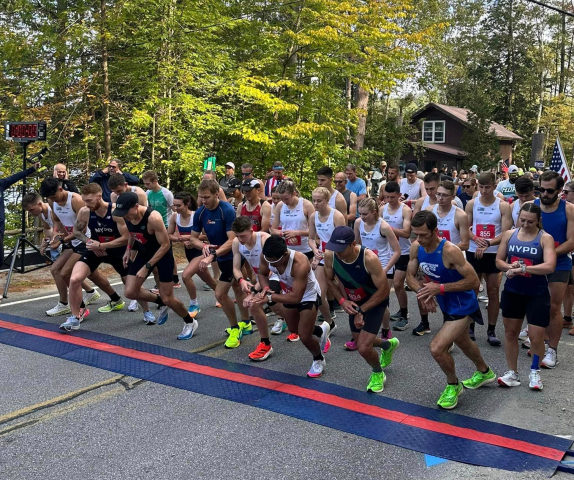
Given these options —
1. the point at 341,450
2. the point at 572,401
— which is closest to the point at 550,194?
the point at 572,401

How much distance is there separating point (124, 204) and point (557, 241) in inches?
197

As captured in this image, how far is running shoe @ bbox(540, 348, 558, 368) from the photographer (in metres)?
6.30

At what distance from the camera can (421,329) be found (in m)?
7.63

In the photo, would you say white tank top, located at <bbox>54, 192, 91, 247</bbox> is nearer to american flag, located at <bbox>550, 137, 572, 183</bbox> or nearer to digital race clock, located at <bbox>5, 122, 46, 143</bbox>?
digital race clock, located at <bbox>5, 122, 46, 143</bbox>

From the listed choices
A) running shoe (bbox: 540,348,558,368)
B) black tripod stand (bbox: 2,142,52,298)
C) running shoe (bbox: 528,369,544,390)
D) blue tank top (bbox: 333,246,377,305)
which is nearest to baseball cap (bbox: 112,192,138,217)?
blue tank top (bbox: 333,246,377,305)

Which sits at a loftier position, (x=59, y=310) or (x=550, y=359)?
(x=59, y=310)

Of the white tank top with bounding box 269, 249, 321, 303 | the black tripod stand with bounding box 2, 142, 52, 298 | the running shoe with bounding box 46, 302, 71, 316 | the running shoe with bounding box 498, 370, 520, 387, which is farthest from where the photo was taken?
the black tripod stand with bounding box 2, 142, 52, 298

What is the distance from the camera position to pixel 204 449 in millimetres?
4422

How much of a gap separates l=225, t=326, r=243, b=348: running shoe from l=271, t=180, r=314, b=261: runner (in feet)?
4.83

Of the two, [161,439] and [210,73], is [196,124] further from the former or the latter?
[161,439]

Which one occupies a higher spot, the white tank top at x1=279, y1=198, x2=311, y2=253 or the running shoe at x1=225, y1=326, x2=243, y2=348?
the white tank top at x1=279, y1=198, x2=311, y2=253

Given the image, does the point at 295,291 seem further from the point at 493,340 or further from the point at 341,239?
the point at 493,340

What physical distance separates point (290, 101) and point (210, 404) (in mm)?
13415

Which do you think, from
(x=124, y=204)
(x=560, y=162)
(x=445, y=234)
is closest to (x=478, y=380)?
(x=445, y=234)
